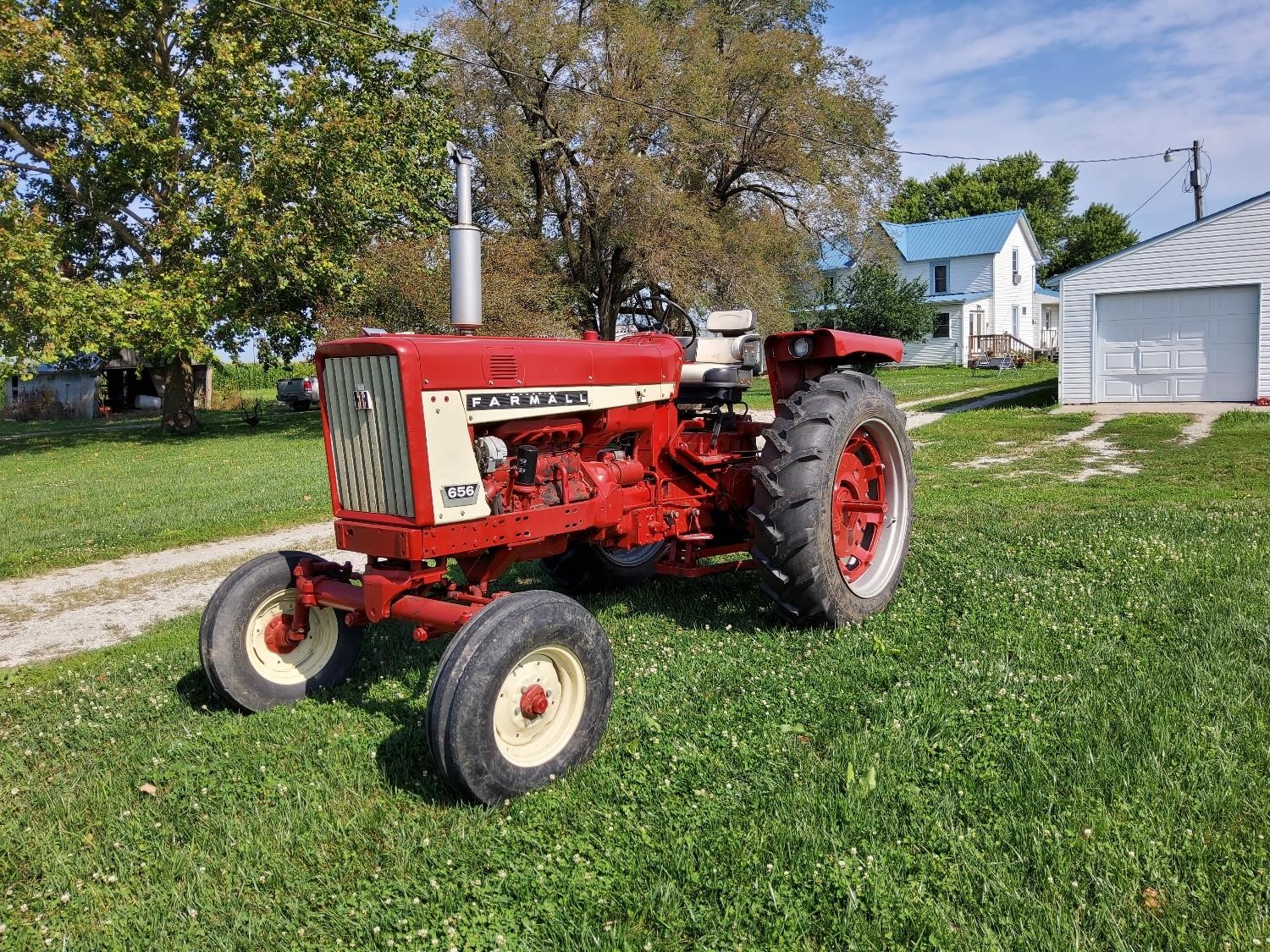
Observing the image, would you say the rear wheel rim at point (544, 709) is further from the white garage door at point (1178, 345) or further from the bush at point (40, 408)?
the bush at point (40, 408)

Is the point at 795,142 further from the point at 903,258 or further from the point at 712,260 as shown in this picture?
the point at 903,258

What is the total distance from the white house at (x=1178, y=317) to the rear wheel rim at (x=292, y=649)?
17902mm

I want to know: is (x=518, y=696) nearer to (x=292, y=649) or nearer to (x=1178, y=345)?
(x=292, y=649)

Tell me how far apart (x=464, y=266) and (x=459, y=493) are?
1.03m

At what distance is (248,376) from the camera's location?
43719mm

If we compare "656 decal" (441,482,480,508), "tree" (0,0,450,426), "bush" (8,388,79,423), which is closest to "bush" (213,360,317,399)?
"bush" (8,388,79,423)

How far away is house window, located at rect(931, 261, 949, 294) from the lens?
130ft

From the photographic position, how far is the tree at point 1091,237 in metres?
51.1

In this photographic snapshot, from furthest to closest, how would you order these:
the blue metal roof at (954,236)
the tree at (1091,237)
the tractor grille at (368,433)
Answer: the tree at (1091,237), the blue metal roof at (954,236), the tractor grille at (368,433)

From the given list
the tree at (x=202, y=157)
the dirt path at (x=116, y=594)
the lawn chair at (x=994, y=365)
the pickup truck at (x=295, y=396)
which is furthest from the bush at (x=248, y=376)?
the dirt path at (x=116, y=594)

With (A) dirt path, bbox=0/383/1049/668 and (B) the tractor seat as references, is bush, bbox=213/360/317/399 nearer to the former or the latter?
(A) dirt path, bbox=0/383/1049/668

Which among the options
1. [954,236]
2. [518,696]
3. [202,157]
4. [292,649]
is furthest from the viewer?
[954,236]

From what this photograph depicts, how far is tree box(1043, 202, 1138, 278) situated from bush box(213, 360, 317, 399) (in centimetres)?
4042

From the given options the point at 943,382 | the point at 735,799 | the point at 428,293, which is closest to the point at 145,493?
A: the point at 428,293
